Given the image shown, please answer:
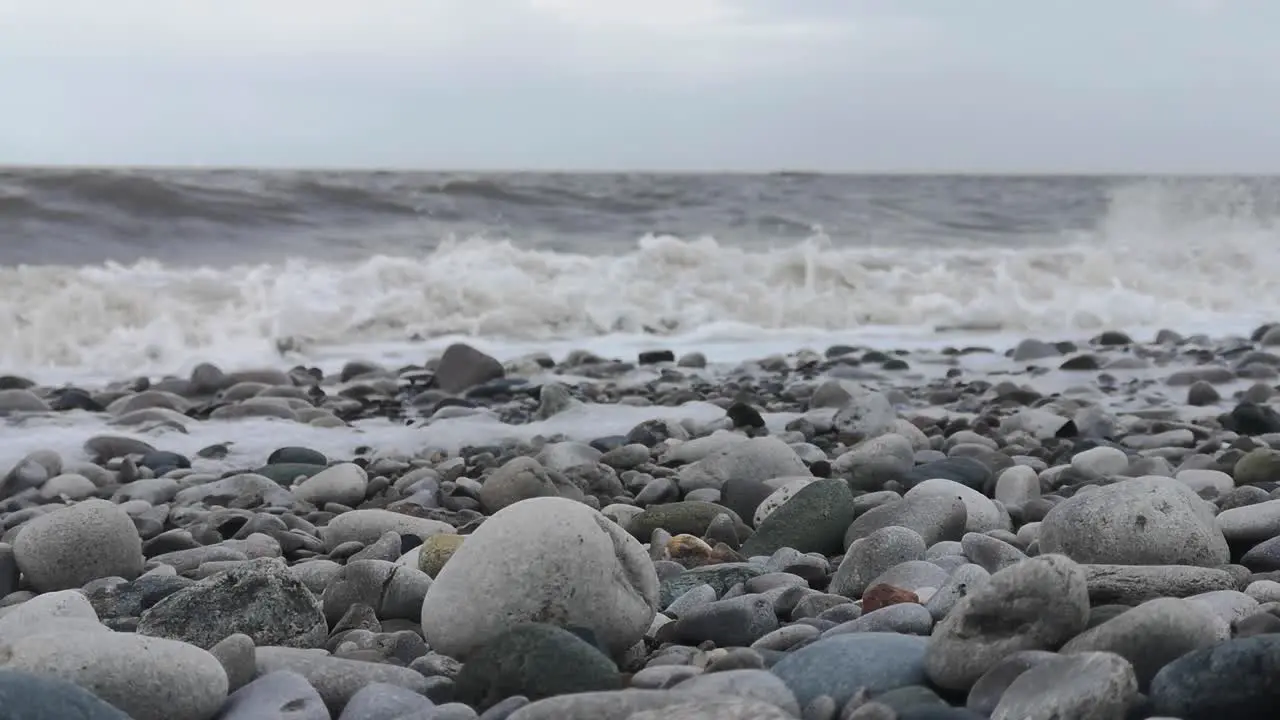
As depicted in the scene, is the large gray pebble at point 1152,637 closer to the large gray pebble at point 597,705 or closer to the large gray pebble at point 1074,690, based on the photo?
the large gray pebble at point 1074,690

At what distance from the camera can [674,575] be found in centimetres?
247

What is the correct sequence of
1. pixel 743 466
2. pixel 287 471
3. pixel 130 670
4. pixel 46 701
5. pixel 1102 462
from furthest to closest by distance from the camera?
pixel 287 471, pixel 1102 462, pixel 743 466, pixel 130 670, pixel 46 701

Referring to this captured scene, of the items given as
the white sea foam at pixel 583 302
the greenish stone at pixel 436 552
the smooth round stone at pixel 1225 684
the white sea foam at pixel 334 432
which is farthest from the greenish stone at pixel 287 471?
the white sea foam at pixel 583 302

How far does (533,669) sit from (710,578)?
809 mm

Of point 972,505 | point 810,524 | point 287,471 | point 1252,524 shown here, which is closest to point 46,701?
point 810,524

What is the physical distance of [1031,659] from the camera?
1.57 meters

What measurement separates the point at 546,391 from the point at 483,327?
144 inches

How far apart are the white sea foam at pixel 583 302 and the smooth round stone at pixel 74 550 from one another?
4721mm

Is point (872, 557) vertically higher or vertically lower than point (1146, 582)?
lower

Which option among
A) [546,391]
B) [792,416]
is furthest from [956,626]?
[546,391]

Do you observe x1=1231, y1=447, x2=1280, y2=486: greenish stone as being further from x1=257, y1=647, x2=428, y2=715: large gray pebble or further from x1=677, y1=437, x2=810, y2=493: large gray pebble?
x1=257, y1=647, x2=428, y2=715: large gray pebble

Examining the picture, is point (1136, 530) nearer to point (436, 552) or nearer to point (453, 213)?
point (436, 552)

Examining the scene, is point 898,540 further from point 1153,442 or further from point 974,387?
point 974,387

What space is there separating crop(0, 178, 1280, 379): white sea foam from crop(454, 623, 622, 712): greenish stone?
5.97m
